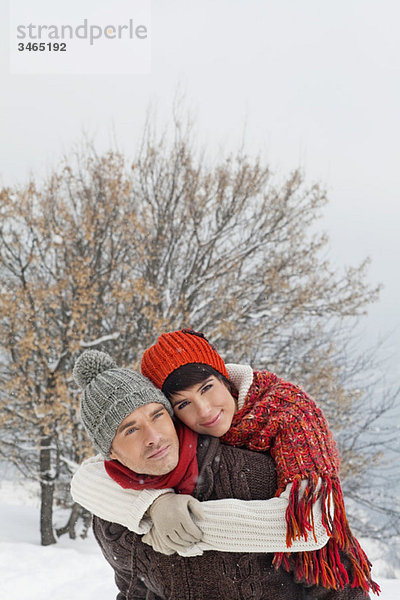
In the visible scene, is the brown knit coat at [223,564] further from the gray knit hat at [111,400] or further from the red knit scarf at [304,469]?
the gray knit hat at [111,400]

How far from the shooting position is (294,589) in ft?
4.61

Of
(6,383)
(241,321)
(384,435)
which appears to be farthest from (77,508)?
(384,435)

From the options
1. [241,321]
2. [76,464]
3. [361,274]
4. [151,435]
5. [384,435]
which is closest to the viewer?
[151,435]

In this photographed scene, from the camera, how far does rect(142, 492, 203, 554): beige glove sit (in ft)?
4.14

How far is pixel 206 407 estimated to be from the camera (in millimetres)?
1424

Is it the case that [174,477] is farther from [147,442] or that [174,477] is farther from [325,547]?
[325,547]

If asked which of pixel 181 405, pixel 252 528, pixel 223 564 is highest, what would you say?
pixel 181 405

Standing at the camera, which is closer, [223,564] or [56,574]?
[223,564]

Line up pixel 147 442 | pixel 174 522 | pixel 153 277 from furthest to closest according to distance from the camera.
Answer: pixel 153 277 < pixel 147 442 < pixel 174 522

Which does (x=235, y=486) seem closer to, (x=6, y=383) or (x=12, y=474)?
(x=6, y=383)

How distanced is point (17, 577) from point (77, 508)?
109 inches

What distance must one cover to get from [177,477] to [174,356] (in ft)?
1.00

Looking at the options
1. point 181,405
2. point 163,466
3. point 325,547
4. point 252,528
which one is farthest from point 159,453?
point 325,547

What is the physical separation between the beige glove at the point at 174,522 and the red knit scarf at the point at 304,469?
211mm
